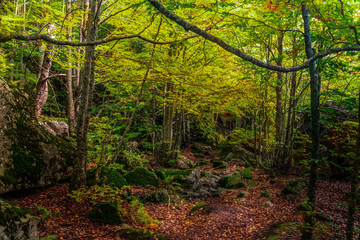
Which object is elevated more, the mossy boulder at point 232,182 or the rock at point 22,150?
the rock at point 22,150

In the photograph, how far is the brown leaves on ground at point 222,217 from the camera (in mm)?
4684

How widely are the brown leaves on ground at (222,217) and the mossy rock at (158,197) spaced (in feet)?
0.67

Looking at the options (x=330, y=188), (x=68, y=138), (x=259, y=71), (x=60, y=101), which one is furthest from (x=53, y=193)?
(x=60, y=101)

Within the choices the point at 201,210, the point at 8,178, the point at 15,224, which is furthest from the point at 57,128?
the point at 201,210

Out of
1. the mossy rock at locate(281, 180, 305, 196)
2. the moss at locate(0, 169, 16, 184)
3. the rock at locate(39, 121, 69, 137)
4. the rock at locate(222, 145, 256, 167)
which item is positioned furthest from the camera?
the rock at locate(222, 145, 256, 167)

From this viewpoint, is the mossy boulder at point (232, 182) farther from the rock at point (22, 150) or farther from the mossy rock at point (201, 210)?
the rock at point (22, 150)

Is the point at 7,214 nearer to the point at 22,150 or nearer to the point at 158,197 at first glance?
the point at 22,150

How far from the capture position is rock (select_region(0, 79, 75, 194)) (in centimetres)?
449

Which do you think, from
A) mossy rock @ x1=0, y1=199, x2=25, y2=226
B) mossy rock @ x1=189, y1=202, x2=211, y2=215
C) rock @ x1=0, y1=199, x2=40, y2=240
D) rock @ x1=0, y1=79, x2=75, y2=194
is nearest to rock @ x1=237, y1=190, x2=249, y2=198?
mossy rock @ x1=189, y1=202, x2=211, y2=215

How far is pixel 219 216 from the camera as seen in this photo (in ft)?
22.4

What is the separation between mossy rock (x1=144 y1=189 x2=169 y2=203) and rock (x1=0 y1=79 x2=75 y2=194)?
304 centimetres

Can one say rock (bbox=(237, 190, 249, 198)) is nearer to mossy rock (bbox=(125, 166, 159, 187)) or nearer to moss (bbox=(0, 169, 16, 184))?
mossy rock (bbox=(125, 166, 159, 187))

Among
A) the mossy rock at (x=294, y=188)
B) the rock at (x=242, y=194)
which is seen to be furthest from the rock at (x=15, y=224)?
the mossy rock at (x=294, y=188)

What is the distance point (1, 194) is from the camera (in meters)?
4.27
